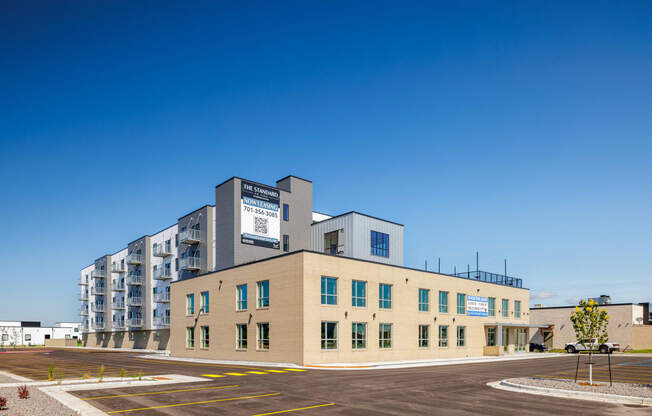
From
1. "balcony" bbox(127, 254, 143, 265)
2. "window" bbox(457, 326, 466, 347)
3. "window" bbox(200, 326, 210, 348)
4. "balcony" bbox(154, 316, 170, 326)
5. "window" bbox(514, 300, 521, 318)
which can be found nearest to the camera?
"window" bbox(200, 326, 210, 348)

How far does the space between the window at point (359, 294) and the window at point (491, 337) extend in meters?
19.4

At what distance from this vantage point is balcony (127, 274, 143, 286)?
76875 mm

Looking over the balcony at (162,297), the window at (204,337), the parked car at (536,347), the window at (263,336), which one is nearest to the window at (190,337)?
the window at (204,337)

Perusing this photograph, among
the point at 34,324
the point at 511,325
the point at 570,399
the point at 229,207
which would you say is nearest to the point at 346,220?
the point at 229,207

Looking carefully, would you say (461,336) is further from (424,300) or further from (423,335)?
(424,300)

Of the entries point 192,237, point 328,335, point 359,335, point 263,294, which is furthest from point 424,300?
point 192,237

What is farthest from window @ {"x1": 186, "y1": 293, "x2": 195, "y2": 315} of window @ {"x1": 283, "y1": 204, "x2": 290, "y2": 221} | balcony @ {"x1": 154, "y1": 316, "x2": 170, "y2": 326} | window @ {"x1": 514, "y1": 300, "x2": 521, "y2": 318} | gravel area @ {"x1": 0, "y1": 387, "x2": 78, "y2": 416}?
window @ {"x1": 514, "y1": 300, "x2": 521, "y2": 318}

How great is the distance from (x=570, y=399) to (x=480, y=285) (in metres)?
33.4

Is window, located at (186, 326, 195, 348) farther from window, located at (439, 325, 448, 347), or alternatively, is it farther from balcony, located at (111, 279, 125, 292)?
balcony, located at (111, 279, 125, 292)

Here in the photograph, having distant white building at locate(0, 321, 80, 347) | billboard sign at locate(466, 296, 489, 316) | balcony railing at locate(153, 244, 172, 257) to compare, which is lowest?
distant white building at locate(0, 321, 80, 347)

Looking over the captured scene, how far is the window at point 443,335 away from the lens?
145 feet

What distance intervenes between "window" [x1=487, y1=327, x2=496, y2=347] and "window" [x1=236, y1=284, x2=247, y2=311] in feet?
84.6

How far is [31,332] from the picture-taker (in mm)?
123188

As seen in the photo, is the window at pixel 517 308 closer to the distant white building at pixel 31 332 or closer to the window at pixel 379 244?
the window at pixel 379 244
